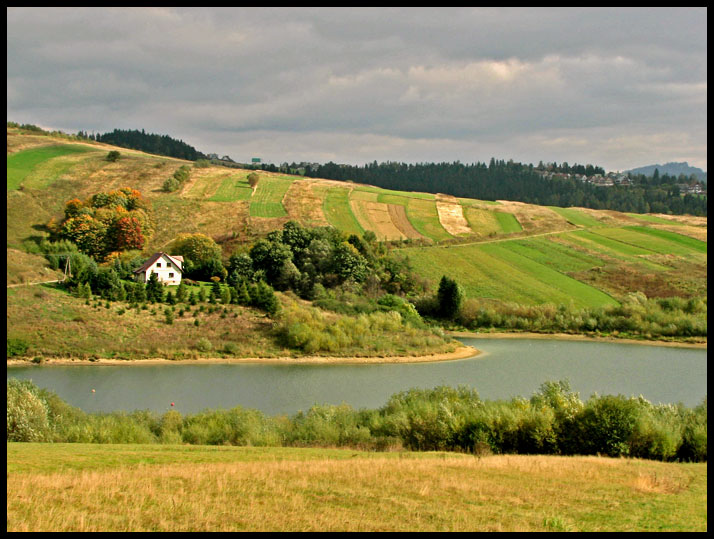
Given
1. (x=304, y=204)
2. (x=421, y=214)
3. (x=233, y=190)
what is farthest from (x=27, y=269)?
(x=421, y=214)

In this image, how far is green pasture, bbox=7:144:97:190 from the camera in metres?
91.0

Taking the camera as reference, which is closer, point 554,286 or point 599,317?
point 599,317

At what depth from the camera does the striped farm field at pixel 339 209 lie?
89.4 meters

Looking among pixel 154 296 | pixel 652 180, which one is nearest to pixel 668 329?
pixel 154 296

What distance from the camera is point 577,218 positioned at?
355 ft

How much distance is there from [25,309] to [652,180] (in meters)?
191

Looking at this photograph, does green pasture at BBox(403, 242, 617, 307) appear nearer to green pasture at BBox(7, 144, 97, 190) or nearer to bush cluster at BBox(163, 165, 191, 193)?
bush cluster at BBox(163, 165, 191, 193)

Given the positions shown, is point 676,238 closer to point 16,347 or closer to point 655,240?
point 655,240

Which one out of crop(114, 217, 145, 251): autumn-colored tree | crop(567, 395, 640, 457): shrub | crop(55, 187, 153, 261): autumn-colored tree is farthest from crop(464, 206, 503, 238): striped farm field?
crop(567, 395, 640, 457): shrub

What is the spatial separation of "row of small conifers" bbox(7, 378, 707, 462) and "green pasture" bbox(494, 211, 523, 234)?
7132 centimetres

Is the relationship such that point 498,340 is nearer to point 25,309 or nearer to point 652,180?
point 25,309

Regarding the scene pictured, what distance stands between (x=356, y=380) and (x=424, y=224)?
55.9 m

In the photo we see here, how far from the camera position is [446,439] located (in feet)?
81.5

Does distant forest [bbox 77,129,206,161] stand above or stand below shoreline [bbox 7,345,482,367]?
above
